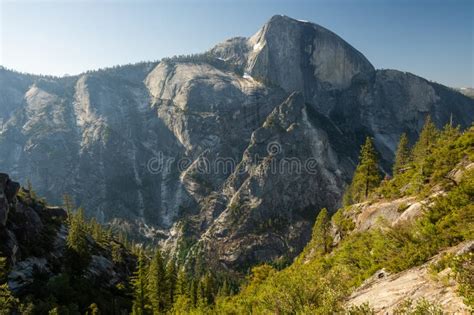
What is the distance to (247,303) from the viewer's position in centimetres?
3678

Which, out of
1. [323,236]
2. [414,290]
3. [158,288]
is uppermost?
[414,290]

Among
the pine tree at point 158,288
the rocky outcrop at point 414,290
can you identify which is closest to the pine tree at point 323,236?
the rocky outcrop at point 414,290

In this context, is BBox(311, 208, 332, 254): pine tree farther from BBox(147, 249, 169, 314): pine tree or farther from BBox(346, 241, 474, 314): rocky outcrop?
BBox(147, 249, 169, 314): pine tree

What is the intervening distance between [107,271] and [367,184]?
71.2 m

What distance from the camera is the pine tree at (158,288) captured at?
222 ft

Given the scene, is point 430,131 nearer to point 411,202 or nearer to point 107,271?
point 411,202

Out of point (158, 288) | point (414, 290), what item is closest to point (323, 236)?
point (158, 288)

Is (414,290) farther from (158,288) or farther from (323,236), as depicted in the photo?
(158,288)

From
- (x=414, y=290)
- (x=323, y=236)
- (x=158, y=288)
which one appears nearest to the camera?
(x=414, y=290)

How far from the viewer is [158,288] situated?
69000mm

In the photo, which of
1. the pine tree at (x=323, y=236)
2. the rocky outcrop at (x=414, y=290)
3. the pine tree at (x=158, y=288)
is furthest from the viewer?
the pine tree at (x=158, y=288)

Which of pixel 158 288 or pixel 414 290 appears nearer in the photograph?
pixel 414 290

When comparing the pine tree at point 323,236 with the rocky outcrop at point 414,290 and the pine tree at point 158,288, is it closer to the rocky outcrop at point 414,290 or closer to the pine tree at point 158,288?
the rocky outcrop at point 414,290

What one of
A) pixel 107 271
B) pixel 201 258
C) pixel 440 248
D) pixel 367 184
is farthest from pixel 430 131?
pixel 201 258
